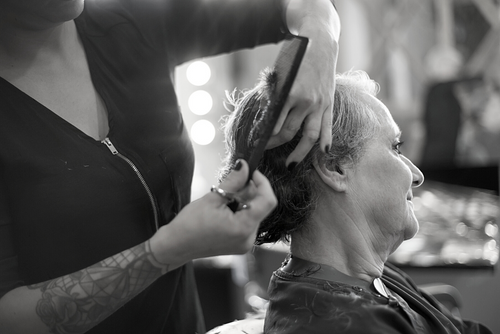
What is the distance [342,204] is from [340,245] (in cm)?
9

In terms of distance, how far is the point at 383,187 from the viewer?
120 centimetres

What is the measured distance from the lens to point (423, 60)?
458 cm

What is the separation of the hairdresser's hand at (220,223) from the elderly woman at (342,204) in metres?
0.32

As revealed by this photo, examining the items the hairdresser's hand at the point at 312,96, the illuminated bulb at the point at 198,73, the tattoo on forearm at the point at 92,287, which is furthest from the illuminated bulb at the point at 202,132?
the tattoo on forearm at the point at 92,287

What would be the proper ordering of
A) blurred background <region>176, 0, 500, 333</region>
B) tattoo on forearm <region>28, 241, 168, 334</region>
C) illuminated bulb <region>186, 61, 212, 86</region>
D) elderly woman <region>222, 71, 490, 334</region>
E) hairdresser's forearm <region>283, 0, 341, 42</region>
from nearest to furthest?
tattoo on forearm <region>28, 241, 168, 334</region>
hairdresser's forearm <region>283, 0, 341, 42</region>
elderly woman <region>222, 71, 490, 334</region>
blurred background <region>176, 0, 500, 333</region>
illuminated bulb <region>186, 61, 212, 86</region>

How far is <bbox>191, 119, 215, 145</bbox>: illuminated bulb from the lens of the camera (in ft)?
15.3

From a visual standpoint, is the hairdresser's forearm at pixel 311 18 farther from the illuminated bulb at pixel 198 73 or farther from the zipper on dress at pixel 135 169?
the illuminated bulb at pixel 198 73

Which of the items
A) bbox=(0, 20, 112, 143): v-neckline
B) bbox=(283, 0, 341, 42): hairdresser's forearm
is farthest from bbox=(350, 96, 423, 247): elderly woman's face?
bbox=(0, 20, 112, 143): v-neckline

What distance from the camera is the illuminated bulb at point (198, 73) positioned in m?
4.65

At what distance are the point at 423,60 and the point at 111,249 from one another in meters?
4.06

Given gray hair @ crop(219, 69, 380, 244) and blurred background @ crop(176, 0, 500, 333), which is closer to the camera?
gray hair @ crop(219, 69, 380, 244)

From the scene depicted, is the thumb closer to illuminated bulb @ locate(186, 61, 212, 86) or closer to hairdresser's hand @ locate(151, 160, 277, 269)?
hairdresser's hand @ locate(151, 160, 277, 269)

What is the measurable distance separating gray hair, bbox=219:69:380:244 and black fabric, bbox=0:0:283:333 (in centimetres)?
14

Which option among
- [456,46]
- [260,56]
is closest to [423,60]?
[456,46]
